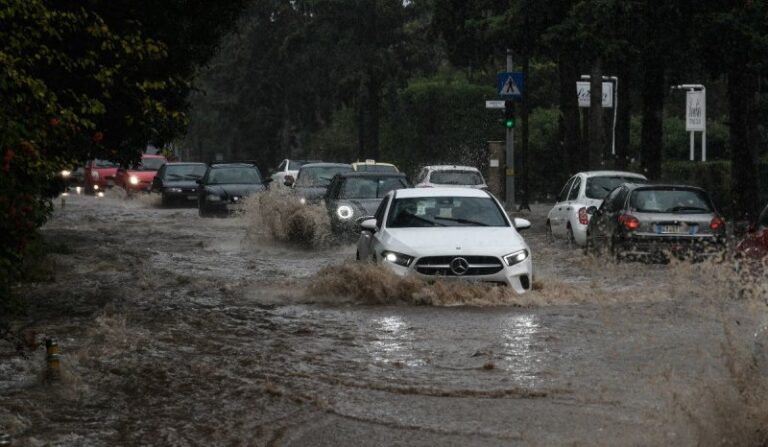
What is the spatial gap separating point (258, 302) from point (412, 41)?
2229 inches

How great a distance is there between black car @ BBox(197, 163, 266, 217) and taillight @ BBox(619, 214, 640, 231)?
16.3 metres

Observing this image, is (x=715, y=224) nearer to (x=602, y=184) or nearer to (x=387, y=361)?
(x=602, y=184)

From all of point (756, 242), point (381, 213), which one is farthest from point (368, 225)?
point (756, 242)

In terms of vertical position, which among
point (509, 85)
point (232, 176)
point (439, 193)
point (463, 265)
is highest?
point (509, 85)

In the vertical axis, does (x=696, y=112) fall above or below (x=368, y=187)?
above

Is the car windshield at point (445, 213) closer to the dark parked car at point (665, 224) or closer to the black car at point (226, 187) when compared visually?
the dark parked car at point (665, 224)

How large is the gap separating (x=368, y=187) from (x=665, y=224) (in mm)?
6408

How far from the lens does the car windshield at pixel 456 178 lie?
32.9 m

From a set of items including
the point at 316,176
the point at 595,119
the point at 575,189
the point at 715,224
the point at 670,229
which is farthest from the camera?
the point at 595,119

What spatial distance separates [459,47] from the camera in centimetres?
5316

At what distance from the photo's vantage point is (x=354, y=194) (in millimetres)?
25922

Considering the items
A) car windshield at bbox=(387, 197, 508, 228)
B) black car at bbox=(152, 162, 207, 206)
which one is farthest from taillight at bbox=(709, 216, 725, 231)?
black car at bbox=(152, 162, 207, 206)

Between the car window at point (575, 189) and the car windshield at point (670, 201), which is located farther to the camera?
the car window at point (575, 189)

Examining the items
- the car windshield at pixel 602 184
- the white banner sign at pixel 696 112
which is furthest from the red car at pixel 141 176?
the car windshield at pixel 602 184
